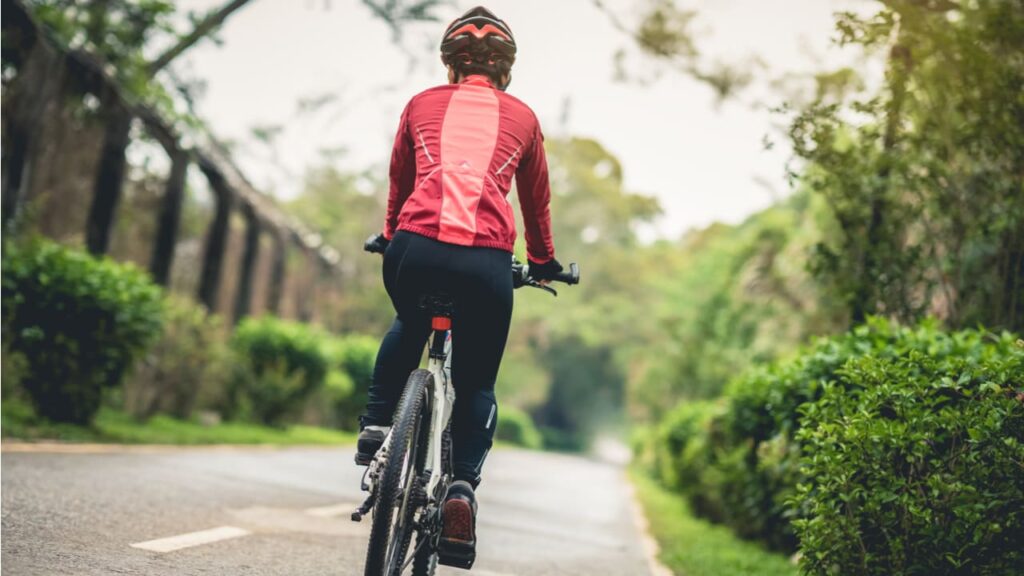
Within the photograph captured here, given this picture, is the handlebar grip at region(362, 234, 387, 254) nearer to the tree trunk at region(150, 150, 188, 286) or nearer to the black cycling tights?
the black cycling tights

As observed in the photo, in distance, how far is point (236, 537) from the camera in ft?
17.0

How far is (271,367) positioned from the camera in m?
17.2

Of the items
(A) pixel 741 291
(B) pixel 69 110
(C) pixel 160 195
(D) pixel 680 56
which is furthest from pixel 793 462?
(A) pixel 741 291

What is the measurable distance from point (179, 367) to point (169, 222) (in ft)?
9.96

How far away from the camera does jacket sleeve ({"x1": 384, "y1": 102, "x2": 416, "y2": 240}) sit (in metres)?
3.86

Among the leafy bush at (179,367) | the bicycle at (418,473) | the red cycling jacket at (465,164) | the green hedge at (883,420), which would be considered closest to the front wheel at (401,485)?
the bicycle at (418,473)

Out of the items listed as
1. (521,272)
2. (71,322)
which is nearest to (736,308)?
(71,322)

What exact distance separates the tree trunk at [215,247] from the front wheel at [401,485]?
15451 millimetres

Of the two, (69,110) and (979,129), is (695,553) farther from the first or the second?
(69,110)

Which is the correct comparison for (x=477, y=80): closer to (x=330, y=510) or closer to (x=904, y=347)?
(x=904, y=347)

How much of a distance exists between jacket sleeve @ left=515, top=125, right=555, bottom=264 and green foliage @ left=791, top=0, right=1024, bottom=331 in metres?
3.92

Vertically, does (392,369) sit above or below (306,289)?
below

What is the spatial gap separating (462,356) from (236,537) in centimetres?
214

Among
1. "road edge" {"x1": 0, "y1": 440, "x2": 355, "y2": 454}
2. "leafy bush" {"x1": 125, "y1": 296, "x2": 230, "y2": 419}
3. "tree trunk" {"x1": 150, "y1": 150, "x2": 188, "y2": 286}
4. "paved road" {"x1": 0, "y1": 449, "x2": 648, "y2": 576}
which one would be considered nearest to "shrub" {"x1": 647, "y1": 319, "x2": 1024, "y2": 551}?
"paved road" {"x1": 0, "y1": 449, "x2": 648, "y2": 576}
